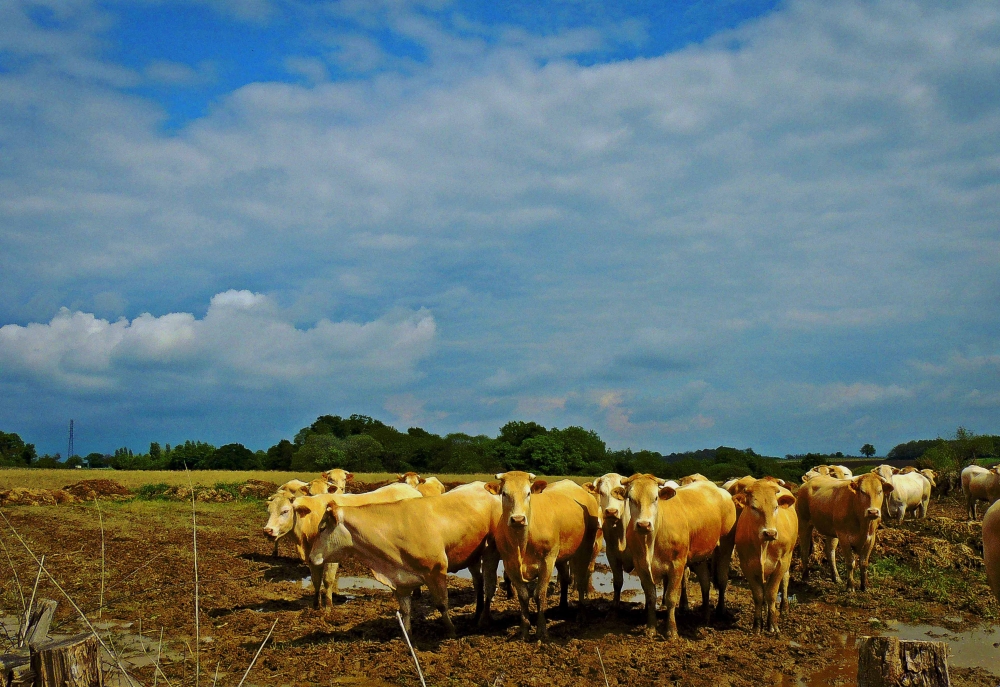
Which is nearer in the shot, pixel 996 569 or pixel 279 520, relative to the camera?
pixel 996 569

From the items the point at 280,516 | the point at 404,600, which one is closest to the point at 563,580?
the point at 404,600

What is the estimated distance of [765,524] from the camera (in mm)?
10969

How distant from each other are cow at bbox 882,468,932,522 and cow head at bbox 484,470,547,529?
15.8 m

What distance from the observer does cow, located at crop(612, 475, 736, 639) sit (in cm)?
1060

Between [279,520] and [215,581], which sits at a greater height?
[279,520]

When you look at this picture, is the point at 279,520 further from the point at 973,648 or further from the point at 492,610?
the point at 973,648

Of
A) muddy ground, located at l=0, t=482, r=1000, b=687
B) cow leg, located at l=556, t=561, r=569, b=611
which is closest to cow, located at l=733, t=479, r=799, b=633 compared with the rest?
muddy ground, located at l=0, t=482, r=1000, b=687

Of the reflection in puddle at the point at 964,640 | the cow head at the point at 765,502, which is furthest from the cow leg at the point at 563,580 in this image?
the reflection in puddle at the point at 964,640

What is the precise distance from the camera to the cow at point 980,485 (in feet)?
82.0

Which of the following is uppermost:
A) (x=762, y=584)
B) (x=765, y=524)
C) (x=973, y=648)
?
(x=765, y=524)

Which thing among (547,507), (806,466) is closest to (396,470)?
(806,466)

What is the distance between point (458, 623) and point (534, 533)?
2.19 m

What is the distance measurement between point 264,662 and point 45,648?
5562mm

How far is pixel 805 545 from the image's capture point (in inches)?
609
